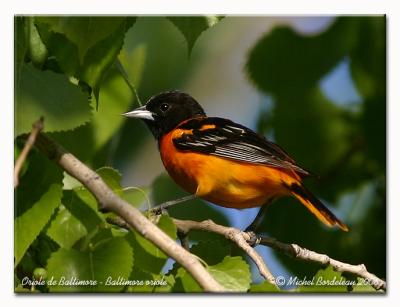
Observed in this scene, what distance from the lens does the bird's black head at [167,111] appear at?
95.2 inches

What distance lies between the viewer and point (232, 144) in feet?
7.40

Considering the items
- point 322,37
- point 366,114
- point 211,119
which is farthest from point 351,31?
point 211,119

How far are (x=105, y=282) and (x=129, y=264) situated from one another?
3.5 inches

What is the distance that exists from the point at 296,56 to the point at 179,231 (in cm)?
84

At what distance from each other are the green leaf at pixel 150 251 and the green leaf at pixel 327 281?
0.34 m

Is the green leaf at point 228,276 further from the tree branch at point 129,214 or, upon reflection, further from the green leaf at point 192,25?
the green leaf at point 192,25

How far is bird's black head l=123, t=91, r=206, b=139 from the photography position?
242 centimetres

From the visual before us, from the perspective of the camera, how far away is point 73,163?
1.55m

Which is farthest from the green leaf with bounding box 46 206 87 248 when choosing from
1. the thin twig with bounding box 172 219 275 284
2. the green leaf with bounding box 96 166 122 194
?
the thin twig with bounding box 172 219 275 284

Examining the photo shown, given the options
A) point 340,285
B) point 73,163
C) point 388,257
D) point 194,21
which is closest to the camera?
point 73,163

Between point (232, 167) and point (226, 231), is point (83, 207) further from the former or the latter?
point (232, 167)

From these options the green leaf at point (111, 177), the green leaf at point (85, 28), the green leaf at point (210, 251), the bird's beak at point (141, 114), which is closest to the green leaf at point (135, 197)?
the green leaf at point (111, 177)

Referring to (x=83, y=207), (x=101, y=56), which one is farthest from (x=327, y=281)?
(x=101, y=56)

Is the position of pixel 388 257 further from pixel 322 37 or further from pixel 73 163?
pixel 73 163
